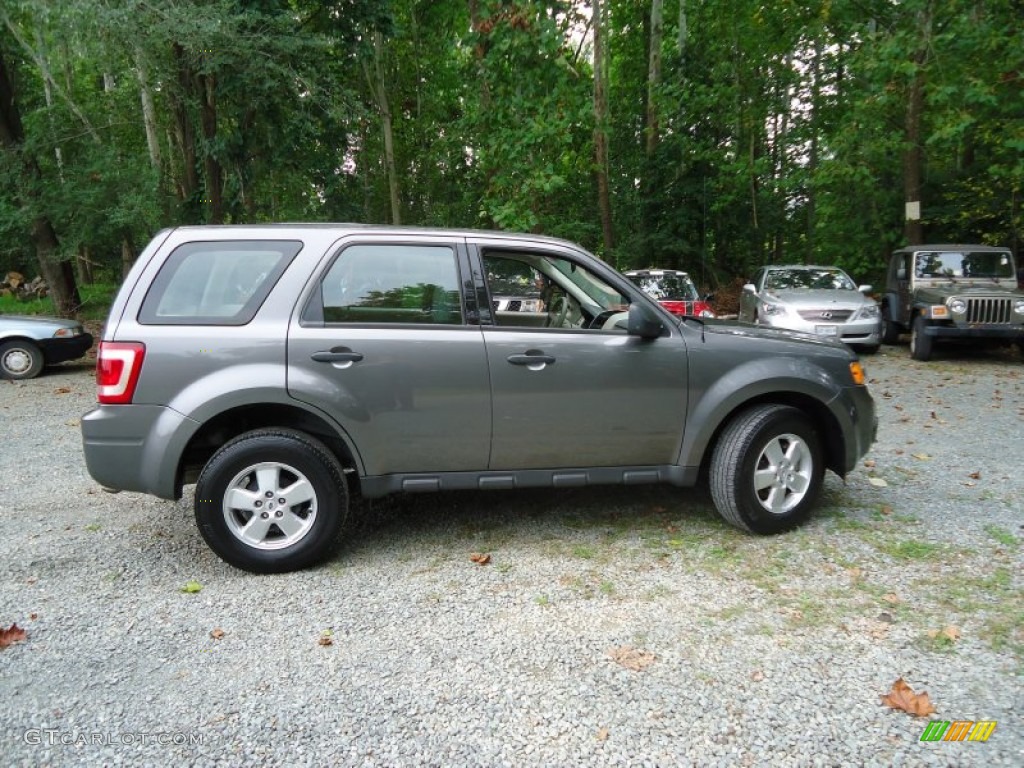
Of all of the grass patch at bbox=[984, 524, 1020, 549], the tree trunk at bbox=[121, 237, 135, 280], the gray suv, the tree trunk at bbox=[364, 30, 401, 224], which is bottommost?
the grass patch at bbox=[984, 524, 1020, 549]

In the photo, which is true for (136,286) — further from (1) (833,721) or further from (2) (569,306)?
(1) (833,721)

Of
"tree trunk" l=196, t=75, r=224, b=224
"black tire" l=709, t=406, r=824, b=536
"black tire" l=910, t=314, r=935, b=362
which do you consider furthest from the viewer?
"tree trunk" l=196, t=75, r=224, b=224

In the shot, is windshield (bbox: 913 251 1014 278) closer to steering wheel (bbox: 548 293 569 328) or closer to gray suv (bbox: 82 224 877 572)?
Answer: gray suv (bbox: 82 224 877 572)

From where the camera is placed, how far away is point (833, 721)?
2461 mm

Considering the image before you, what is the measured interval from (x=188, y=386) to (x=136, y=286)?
620mm

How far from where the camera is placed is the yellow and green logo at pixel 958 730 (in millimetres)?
2369

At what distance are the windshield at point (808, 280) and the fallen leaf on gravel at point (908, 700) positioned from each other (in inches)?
425

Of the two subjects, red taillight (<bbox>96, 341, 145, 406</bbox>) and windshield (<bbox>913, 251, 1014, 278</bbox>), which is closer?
red taillight (<bbox>96, 341, 145, 406</bbox>)

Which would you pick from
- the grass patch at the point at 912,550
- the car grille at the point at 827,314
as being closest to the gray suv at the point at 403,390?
the grass patch at the point at 912,550

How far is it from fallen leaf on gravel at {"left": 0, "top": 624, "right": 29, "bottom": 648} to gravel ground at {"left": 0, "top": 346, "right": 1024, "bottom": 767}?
0.25 feet

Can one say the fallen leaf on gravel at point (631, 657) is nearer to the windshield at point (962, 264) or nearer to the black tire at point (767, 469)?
the black tire at point (767, 469)

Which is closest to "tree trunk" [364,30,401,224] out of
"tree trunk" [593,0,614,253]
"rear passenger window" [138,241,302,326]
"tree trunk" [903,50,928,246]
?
"tree trunk" [593,0,614,253]
